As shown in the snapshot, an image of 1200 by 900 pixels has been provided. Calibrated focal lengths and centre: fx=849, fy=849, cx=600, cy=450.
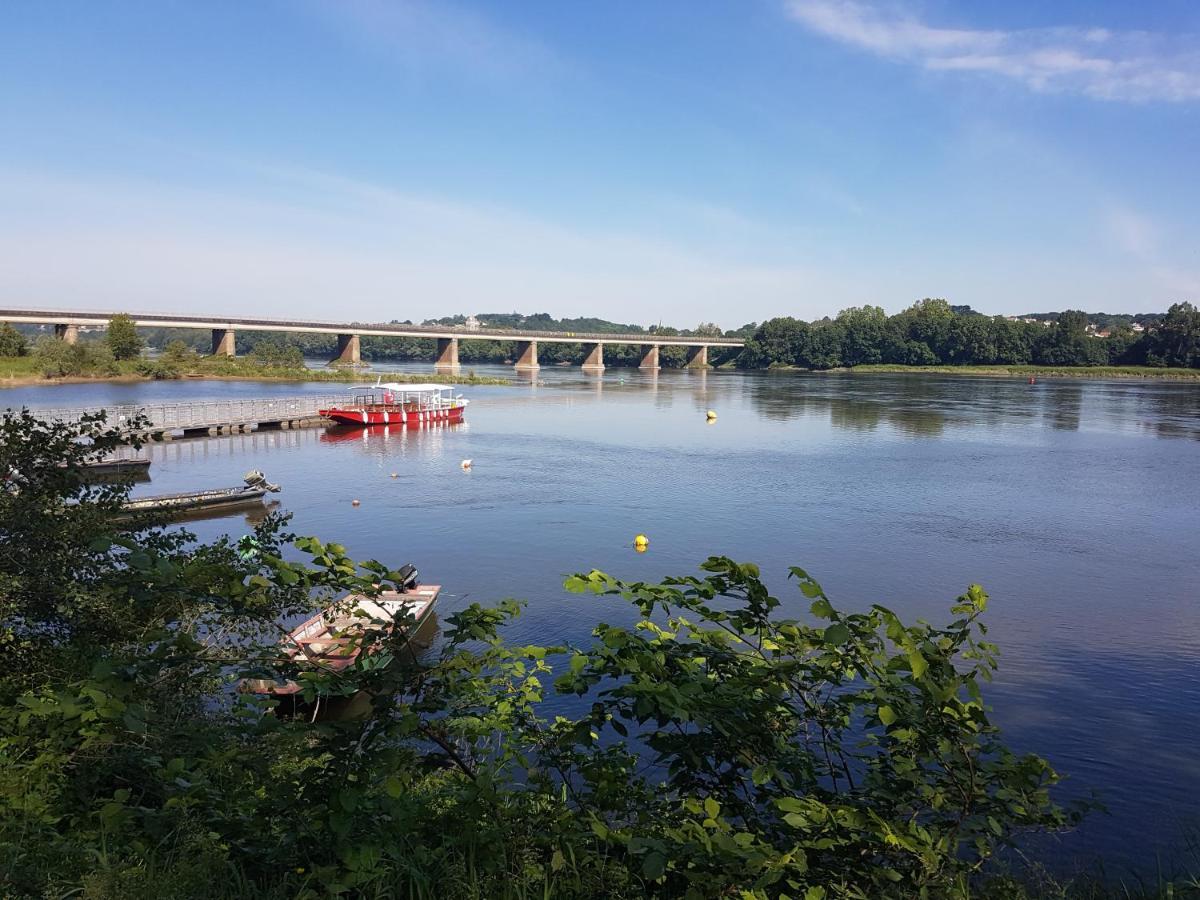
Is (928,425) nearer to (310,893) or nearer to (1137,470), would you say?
(1137,470)

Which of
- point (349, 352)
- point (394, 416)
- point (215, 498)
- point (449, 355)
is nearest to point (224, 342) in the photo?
point (349, 352)

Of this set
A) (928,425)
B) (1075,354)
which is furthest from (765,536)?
(1075,354)

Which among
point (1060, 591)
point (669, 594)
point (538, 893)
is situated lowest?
point (1060, 591)

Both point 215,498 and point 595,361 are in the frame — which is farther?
point 595,361

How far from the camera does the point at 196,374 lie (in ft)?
350

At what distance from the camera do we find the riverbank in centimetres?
8888

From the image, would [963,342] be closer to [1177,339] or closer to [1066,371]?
[1066,371]

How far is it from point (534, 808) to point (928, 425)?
223 feet

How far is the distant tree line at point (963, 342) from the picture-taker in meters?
146

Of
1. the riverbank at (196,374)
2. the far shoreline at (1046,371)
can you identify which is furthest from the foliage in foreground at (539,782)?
the far shoreline at (1046,371)

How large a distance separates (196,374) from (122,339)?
29.5 feet

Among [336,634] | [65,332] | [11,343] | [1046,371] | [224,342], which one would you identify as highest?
[65,332]

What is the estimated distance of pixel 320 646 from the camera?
15641mm

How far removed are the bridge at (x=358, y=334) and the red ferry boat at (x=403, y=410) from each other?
201 feet
